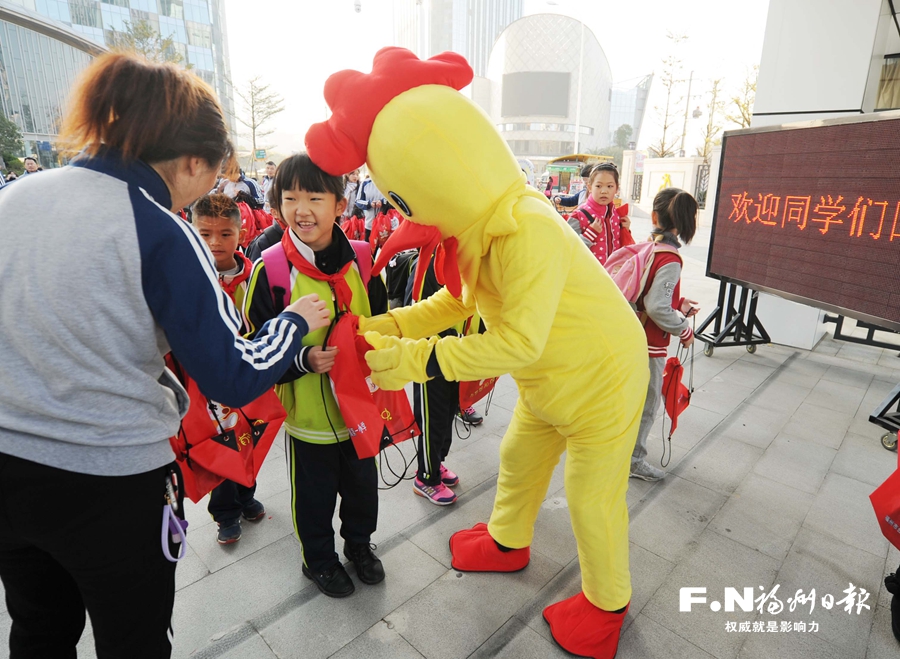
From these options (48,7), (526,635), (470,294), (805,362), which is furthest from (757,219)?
(48,7)

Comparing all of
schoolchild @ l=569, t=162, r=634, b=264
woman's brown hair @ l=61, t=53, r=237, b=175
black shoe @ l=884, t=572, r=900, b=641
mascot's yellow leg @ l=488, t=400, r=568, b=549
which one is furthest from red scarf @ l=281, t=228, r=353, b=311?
schoolchild @ l=569, t=162, r=634, b=264

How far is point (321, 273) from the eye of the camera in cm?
181

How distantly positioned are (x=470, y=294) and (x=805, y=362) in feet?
15.2

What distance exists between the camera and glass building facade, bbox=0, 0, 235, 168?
28.0 metres

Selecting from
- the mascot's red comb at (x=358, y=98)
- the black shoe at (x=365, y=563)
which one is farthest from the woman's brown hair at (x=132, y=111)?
the black shoe at (x=365, y=563)

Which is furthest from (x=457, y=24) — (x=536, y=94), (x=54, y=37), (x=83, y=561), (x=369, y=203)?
(x=83, y=561)

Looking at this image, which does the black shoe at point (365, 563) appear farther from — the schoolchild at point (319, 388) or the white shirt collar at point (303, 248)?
the white shirt collar at point (303, 248)

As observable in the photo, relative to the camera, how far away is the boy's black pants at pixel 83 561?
3.29ft

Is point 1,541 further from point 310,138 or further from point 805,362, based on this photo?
point 805,362

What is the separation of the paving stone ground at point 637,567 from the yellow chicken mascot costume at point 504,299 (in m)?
0.31

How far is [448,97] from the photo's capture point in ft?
4.73

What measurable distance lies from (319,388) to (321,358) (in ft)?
0.89

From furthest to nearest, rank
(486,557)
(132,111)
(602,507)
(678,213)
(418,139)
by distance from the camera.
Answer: (678,213) → (486,557) → (602,507) → (418,139) → (132,111)

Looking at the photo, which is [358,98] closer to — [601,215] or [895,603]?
[895,603]
